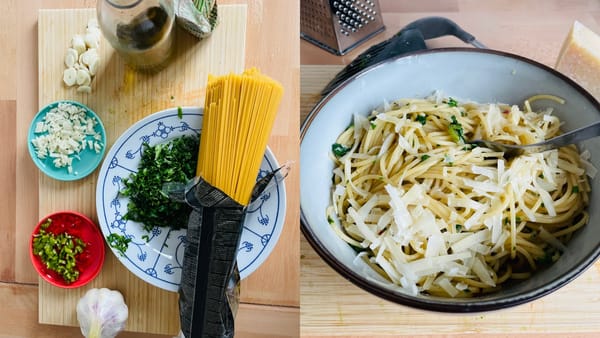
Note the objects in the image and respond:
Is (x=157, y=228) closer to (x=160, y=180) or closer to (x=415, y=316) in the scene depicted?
(x=160, y=180)

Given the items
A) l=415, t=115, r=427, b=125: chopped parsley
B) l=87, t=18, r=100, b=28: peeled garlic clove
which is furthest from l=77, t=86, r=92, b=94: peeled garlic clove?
l=415, t=115, r=427, b=125: chopped parsley

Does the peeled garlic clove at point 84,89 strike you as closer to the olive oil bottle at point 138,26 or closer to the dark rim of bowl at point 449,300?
the olive oil bottle at point 138,26

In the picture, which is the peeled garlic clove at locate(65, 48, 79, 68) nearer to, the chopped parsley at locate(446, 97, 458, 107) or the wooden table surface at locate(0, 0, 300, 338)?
the wooden table surface at locate(0, 0, 300, 338)

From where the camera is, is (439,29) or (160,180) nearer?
(160,180)

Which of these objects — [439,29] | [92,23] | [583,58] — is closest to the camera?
[92,23]

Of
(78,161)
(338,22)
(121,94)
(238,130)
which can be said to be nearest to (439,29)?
(338,22)

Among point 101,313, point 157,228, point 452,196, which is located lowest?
point 101,313
